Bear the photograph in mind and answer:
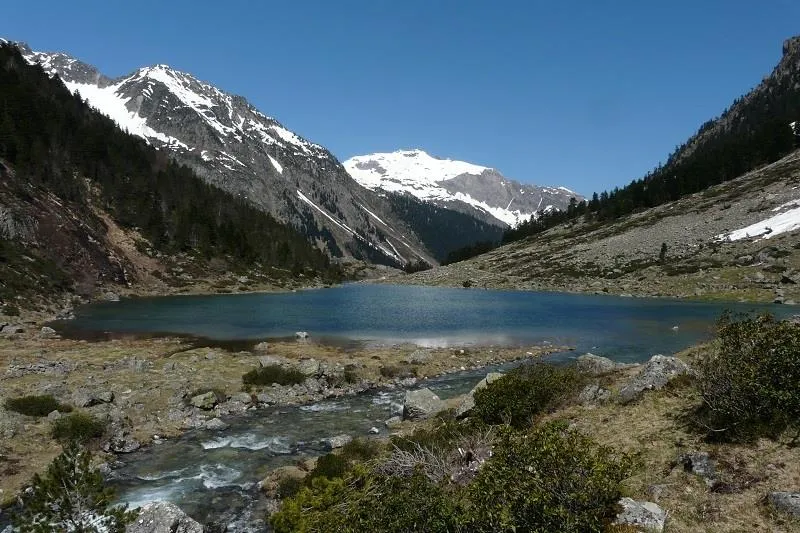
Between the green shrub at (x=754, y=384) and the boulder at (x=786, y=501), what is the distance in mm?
3272

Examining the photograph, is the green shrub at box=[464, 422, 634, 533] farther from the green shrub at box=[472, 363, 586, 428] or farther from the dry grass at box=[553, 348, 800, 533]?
the green shrub at box=[472, 363, 586, 428]

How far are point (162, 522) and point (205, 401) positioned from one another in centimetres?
1634

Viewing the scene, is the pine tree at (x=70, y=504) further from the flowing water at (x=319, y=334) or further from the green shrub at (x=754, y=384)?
the green shrub at (x=754, y=384)

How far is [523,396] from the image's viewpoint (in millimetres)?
21391

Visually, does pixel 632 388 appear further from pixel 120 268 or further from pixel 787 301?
pixel 120 268

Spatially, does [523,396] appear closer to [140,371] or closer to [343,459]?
[343,459]

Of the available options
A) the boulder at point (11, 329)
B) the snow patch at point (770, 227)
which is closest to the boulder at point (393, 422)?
Answer: the boulder at point (11, 329)

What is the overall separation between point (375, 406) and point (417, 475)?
68.9ft

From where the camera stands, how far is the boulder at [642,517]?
35.4ft

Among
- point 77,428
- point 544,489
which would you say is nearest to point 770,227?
point 544,489

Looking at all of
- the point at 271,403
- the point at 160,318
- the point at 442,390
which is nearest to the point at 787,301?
the point at 442,390

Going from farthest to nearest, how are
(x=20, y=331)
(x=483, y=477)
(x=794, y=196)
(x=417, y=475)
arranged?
(x=794, y=196) → (x=20, y=331) → (x=417, y=475) → (x=483, y=477)

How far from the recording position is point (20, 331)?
5153 cm

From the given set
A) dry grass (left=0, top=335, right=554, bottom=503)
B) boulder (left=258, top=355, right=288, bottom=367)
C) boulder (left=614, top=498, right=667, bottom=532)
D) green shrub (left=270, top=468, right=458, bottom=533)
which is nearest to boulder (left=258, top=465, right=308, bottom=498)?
green shrub (left=270, top=468, right=458, bottom=533)
